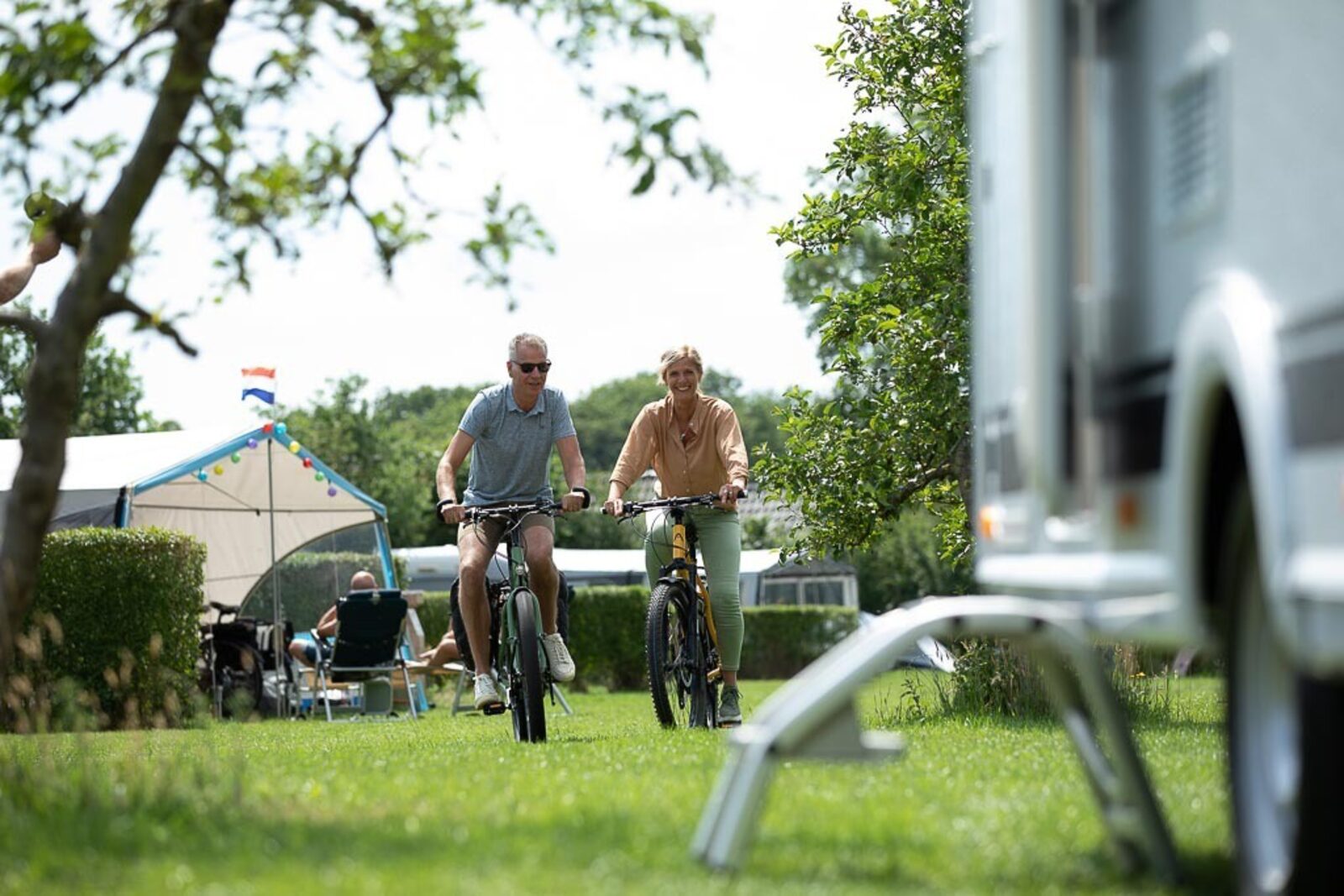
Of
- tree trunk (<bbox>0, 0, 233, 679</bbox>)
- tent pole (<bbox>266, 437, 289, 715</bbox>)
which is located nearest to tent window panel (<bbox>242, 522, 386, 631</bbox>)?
tent pole (<bbox>266, 437, 289, 715</bbox>)

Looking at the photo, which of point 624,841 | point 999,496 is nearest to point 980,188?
point 999,496

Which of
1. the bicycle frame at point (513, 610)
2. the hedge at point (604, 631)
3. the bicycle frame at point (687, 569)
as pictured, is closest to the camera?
the bicycle frame at point (513, 610)

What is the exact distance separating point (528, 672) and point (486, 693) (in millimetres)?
437

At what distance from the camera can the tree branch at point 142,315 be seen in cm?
563

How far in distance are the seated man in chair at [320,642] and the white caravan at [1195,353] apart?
15838 millimetres

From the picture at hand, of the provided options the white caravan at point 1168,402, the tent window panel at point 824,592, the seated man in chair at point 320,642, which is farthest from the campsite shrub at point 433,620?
the white caravan at point 1168,402

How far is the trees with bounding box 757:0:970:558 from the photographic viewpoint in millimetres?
11820

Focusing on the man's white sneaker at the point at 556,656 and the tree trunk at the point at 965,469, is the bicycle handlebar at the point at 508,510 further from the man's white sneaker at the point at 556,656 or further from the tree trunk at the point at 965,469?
the tree trunk at the point at 965,469

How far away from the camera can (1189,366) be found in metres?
3.53

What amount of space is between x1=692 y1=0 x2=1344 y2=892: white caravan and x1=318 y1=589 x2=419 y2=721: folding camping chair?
14.1 metres

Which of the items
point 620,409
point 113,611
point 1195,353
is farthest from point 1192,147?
point 620,409

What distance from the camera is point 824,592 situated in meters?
44.9

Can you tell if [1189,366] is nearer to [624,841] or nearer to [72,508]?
[624,841]

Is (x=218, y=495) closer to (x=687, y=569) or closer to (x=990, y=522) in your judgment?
(x=687, y=569)
